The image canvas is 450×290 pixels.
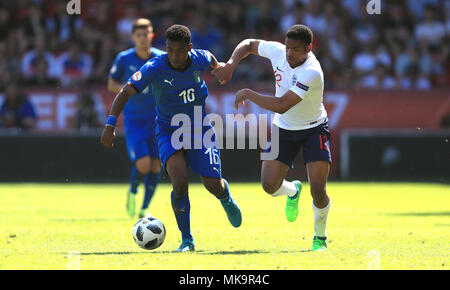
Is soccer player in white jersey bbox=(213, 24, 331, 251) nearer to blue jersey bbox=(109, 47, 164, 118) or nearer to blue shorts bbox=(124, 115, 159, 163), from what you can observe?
blue jersey bbox=(109, 47, 164, 118)

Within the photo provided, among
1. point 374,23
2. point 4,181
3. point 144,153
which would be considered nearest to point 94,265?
point 144,153

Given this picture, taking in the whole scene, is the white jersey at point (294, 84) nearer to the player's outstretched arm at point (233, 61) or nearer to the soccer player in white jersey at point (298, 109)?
the soccer player in white jersey at point (298, 109)

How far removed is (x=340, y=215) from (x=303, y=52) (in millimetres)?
4796

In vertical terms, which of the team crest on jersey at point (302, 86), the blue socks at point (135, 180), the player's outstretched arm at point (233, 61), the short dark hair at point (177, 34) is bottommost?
the blue socks at point (135, 180)

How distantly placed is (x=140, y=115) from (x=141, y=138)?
327 mm

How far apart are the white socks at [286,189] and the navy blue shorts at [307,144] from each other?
409mm

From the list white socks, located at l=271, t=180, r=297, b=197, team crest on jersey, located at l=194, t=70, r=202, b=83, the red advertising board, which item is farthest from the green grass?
the red advertising board

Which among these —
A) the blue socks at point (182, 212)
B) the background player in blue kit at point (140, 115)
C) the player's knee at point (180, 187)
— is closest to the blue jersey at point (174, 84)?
the player's knee at point (180, 187)

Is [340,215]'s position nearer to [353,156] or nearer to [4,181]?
[353,156]

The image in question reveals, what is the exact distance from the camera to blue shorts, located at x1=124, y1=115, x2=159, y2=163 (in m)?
12.7

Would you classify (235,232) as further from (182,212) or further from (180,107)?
(180,107)

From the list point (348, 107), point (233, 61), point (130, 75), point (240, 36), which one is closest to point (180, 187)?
point (233, 61)

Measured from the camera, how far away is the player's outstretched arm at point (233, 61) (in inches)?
349
